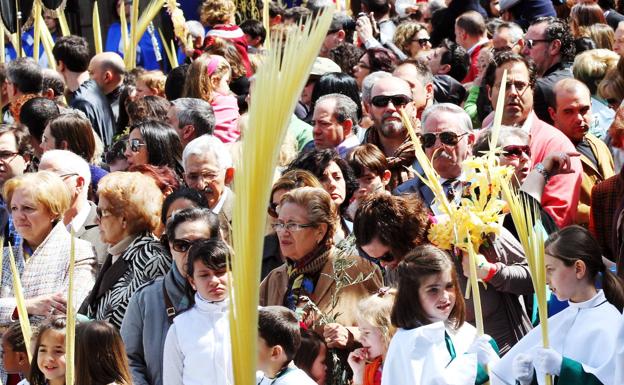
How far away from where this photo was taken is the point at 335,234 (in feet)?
19.0

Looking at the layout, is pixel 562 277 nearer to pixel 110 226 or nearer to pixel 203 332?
pixel 203 332

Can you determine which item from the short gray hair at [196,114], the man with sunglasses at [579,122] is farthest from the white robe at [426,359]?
the short gray hair at [196,114]

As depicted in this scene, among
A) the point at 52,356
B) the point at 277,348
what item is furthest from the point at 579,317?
the point at 52,356

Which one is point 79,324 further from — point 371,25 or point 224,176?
point 371,25

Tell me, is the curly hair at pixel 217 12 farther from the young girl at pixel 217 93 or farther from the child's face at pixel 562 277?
the child's face at pixel 562 277

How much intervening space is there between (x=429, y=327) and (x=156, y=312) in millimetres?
1351

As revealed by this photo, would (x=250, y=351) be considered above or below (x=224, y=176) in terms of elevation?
above

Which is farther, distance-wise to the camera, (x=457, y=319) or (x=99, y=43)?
(x=99, y=43)

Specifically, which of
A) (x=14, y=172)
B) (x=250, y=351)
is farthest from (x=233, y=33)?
(x=250, y=351)

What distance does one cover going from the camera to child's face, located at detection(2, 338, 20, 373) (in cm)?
563

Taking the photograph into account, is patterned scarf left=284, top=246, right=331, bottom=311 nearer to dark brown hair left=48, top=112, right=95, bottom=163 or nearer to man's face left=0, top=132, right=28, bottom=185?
dark brown hair left=48, top=112, right=95, bottom=163

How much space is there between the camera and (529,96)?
22.2ft

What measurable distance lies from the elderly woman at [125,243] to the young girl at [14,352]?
33cm

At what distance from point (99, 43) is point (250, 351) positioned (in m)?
8.92
